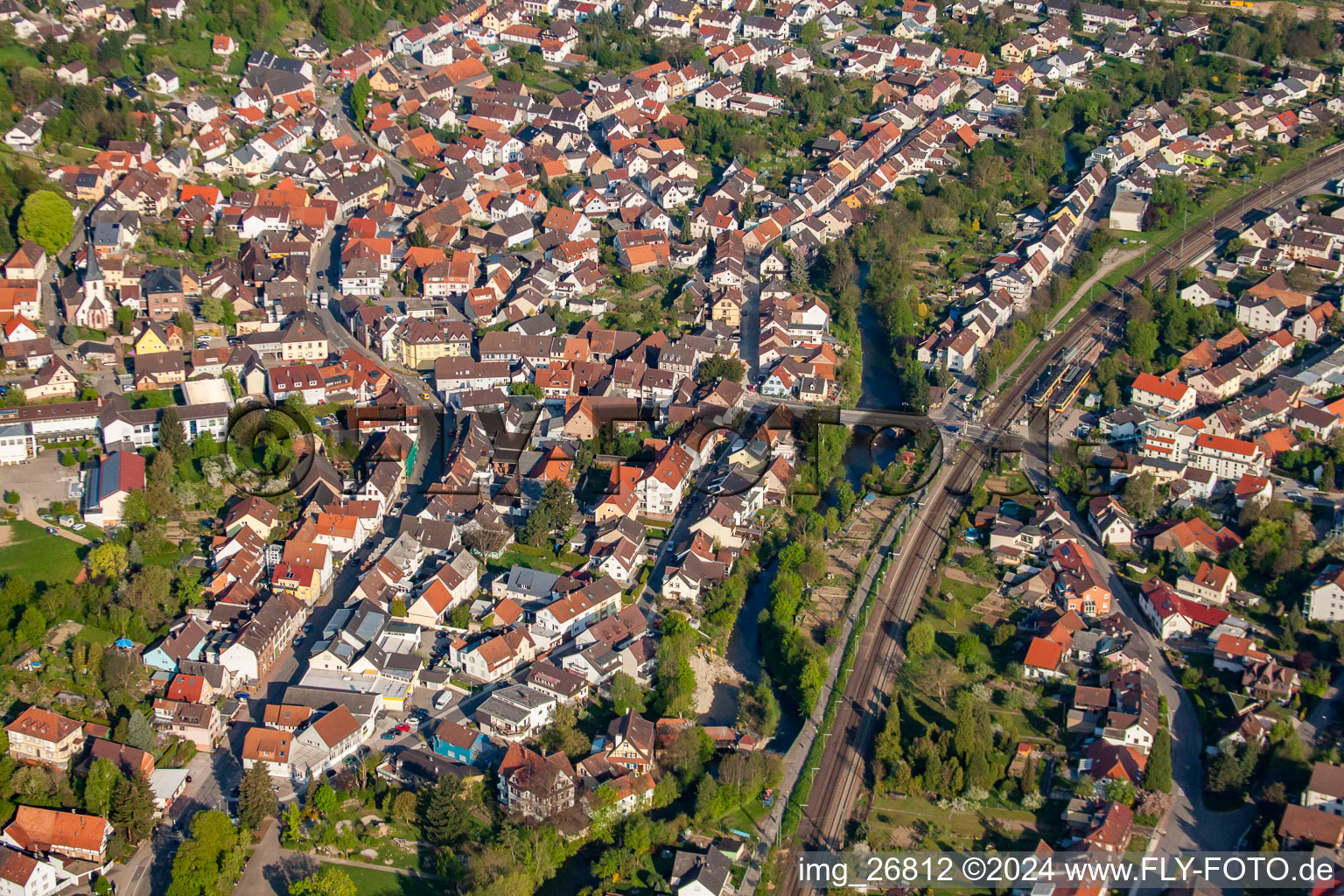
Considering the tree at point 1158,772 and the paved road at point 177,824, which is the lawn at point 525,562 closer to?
the paved road at point 177,824

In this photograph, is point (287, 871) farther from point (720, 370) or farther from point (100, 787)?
point (720, 370)

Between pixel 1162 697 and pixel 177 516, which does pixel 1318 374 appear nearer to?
pixel 1162 697

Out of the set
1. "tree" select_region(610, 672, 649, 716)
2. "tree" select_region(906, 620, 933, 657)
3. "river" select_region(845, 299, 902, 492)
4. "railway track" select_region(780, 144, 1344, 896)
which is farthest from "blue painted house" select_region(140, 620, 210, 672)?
"river" select_region(845, 299, 902, 492)

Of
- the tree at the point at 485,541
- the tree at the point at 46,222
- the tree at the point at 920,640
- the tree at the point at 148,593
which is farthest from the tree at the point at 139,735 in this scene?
the tree at the point at 46,222

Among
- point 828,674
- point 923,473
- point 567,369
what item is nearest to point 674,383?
point 567,369

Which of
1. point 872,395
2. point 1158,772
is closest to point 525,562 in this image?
point 872,395
